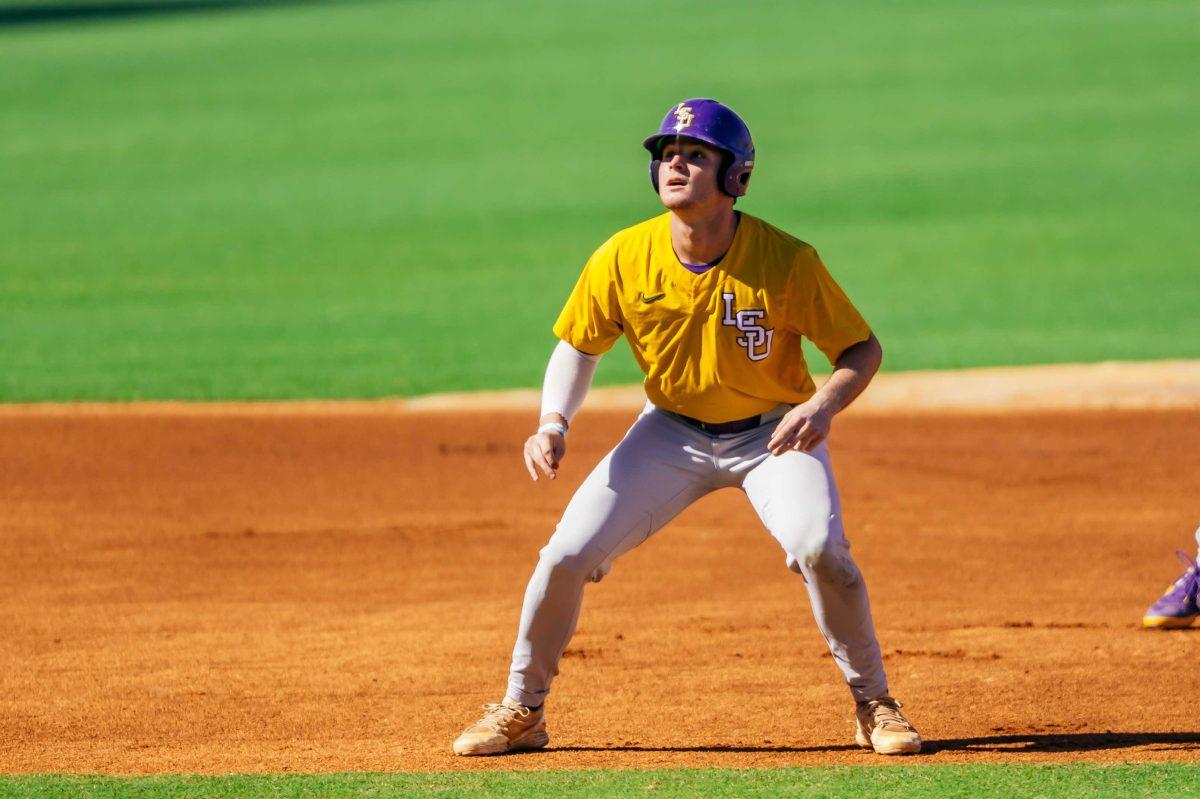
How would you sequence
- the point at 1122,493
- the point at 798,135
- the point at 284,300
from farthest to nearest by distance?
the point at 798,135 → the point at 284,300 → the point at 1122,493

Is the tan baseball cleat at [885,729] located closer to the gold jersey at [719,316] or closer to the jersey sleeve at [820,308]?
the gold jersey at [719,316]

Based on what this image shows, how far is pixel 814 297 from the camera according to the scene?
18.9 feet

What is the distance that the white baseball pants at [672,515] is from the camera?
5.68 meters

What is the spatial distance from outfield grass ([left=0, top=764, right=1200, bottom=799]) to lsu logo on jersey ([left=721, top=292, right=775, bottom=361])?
1.42 metres

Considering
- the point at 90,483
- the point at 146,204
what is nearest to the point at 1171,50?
the point at 146,204

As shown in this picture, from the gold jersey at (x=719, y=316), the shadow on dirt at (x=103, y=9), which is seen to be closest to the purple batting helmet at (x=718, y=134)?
the gold jersey at (x=719, y=316)

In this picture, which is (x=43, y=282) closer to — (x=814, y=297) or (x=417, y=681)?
(x=417, y=681)

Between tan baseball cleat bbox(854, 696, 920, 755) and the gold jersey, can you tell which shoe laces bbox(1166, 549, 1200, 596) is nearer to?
tan baseball cleat bbox(854, 696, 920, 755)

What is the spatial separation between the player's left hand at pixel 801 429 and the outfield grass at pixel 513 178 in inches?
384

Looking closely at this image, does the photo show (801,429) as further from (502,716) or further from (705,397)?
(502,716)

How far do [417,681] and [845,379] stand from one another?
2448 mm

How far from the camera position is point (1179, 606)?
25.7 feet

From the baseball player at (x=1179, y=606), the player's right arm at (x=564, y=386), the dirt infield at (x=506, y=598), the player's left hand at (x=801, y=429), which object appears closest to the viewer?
the player's left hand at (x=801, y=429)

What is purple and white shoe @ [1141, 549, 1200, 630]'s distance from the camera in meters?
7.83
